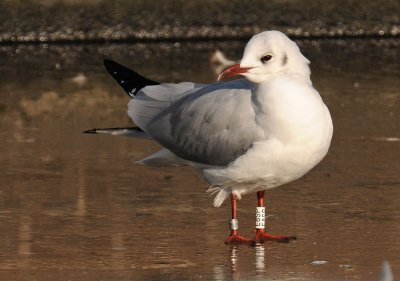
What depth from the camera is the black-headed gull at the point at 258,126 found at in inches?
264

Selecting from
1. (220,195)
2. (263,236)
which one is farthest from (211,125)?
(263,236)

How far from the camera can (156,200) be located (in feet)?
25.6

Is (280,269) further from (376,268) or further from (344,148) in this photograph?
(344,148)

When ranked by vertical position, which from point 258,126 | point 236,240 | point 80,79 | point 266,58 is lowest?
point 236,240

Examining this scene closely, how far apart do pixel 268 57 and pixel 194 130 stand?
79 centimetres

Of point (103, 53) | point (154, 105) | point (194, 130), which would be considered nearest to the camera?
point (194, 130)

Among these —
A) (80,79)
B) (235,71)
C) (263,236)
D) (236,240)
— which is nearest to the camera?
(235,71)

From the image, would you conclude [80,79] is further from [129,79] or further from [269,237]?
[269,237]

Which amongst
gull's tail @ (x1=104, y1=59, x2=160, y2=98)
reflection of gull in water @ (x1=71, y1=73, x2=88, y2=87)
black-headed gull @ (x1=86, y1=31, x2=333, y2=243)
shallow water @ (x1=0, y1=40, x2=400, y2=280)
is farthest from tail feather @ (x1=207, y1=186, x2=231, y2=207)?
reflection of gull in water @ (x1=71, y1=73, x2=88, y2=87)

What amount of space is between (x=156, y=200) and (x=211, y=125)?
792mm

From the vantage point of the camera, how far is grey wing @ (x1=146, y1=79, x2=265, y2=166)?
692cm

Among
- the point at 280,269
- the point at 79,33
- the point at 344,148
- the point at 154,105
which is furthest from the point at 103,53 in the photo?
the point at 280,269

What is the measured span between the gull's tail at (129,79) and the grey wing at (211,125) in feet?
1.48

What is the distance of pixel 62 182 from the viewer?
831 centimetres
